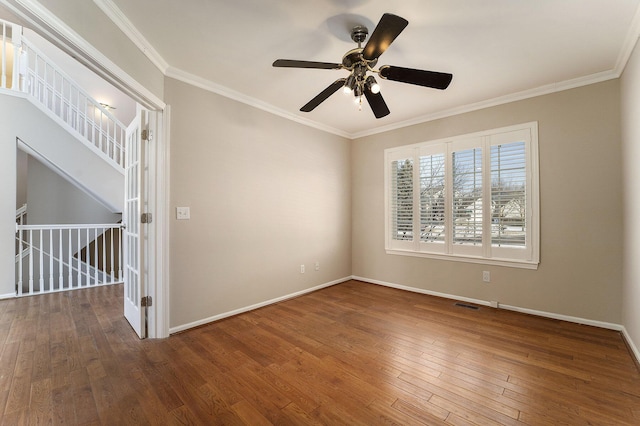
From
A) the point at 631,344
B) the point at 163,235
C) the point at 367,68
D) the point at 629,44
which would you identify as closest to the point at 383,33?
the point at 367,68

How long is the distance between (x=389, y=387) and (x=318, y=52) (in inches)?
105

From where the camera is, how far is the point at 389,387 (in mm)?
1796

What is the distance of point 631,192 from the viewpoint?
229 centimetres

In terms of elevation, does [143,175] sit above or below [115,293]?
above

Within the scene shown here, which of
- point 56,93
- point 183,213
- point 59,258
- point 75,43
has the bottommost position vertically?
point 59,258

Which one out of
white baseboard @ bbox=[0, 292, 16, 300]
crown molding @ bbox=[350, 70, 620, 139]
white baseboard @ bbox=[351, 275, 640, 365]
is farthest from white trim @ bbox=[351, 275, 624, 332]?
white baseboard @ bbox=[0, 292, 16, 300]

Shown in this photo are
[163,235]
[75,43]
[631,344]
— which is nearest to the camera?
[75,43]

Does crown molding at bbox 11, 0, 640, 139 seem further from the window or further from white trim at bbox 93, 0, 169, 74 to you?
the window

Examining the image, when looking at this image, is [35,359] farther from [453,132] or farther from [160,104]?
[453,132]

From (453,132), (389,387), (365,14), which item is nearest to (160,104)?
(365,14)

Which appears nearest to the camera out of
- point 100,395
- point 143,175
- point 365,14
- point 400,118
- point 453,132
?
point 100,395

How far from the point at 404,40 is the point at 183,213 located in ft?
8.28

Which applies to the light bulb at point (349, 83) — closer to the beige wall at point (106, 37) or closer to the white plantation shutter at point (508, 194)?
the beige wall at point (106, 37)

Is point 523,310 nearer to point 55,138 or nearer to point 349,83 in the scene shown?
point 349,83
